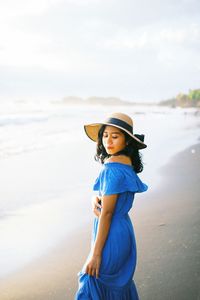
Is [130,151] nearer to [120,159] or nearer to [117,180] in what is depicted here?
[120,159]

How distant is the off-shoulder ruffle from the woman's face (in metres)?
0.09

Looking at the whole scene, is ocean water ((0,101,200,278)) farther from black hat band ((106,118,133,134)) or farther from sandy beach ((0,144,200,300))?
black hat band ((106,118,133,134))

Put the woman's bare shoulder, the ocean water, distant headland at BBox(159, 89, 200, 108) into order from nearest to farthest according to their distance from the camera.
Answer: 1. the woman's bare shoulder
2. the ocean water
3. distant headland at BBox(159, 89, 200, 108)

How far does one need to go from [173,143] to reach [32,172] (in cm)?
504

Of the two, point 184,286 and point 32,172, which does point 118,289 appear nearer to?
point 184,286

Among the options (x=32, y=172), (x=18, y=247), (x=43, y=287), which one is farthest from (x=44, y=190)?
(x=43, y=287)

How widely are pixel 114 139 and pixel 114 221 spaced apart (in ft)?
1.38

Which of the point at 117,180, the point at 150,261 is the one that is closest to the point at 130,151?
the point at 117,180

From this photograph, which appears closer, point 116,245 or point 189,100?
point 116,245

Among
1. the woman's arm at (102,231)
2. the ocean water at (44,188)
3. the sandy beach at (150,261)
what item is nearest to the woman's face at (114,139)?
the woman's arm at (102,231)

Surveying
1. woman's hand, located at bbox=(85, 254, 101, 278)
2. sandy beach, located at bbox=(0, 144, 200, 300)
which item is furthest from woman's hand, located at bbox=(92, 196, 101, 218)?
sandy beach, located at bbox=(0, 144, 200, 300)

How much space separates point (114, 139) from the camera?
1.79 m

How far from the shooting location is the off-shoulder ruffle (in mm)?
1659

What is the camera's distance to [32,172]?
21.0 ft
